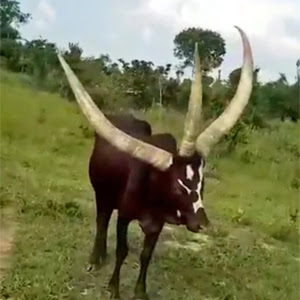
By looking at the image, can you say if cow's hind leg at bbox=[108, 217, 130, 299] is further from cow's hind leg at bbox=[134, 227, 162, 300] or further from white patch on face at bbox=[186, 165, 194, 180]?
white patch on face at bbox=[186, 165, 194, 180]

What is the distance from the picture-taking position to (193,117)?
15.8 feet

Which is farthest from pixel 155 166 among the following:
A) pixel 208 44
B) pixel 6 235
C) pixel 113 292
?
pixel 208 44

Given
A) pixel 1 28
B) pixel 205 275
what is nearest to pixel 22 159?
pixel 205 275

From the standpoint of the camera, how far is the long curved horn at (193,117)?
15.8ft

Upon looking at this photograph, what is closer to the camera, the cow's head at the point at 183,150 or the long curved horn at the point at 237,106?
the cow's head at the point at 183,150

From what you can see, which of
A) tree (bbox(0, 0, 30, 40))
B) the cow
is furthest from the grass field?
tree (bbox(0, 0, 30, 40))

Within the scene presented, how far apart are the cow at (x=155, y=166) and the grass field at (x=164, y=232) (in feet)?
1.84

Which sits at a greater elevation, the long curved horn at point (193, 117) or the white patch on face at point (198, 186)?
the long curved horn at point (193, 117)

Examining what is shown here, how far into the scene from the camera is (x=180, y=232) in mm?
8039

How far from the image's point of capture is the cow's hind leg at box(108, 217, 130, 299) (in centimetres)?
550

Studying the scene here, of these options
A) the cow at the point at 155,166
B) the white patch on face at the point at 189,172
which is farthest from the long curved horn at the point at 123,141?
the white patch on face at the point at 189,172

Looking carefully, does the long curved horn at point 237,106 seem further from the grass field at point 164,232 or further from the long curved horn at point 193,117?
the grass field at point 164,232

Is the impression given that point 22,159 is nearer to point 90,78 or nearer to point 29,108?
point 90,78

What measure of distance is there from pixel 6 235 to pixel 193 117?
2.97 m
